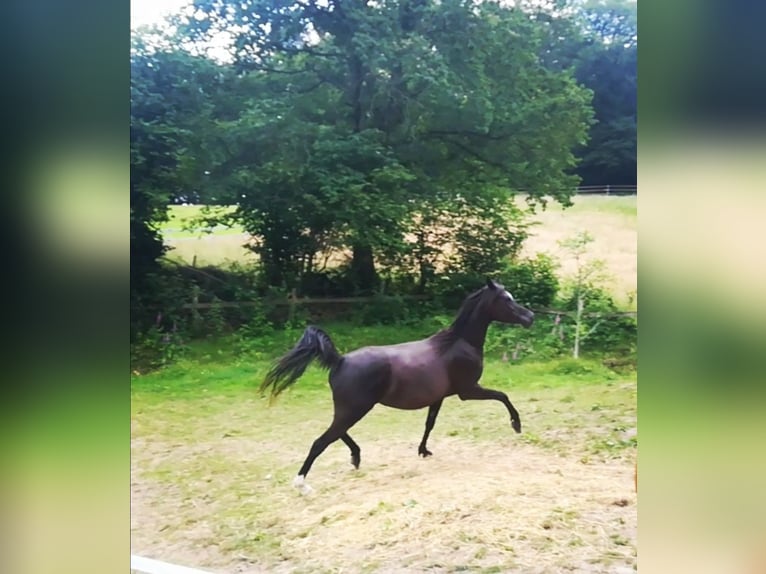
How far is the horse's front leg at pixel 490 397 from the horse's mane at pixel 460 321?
17cm

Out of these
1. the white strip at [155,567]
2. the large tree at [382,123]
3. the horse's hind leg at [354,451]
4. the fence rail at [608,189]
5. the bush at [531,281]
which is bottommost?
the white strip at [155,567]

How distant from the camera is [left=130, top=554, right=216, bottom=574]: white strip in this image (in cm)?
200

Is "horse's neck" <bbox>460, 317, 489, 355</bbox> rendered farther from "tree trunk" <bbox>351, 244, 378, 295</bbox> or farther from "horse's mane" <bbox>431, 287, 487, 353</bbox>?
"tree trunk" <bbox>351, 244, 378, 295</bbox>

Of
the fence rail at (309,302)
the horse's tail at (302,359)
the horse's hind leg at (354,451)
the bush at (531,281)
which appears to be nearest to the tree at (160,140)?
the fence rail at (309,302)

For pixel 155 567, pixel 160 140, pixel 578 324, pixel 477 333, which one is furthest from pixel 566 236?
pixel 155 567

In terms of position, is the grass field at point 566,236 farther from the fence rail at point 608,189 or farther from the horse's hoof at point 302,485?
the horse's hoof at point 302,485

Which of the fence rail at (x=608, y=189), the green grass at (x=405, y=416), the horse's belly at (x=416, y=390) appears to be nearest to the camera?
the fence rail at (x=608, y=189)

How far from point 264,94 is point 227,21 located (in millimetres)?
294

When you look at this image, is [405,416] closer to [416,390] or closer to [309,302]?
[416,390]

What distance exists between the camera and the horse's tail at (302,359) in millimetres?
2086

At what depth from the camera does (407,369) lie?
208 cm

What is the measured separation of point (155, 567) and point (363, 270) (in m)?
1.24
